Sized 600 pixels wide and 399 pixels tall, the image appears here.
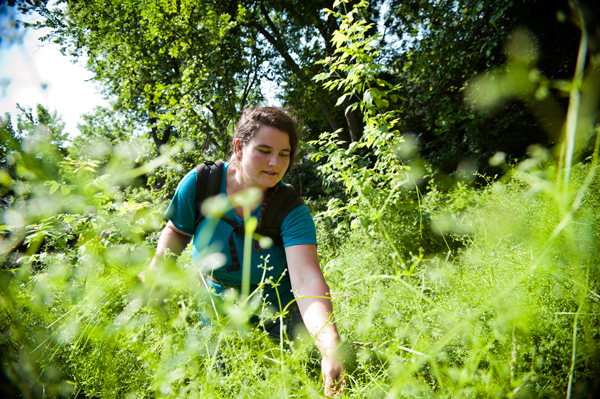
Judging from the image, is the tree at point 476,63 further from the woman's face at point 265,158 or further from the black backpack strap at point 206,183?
the black backpack strap at point 206,183

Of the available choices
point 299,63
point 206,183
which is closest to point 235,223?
point 206,183

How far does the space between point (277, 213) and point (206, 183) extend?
0.51 meters

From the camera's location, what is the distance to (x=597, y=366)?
528mm

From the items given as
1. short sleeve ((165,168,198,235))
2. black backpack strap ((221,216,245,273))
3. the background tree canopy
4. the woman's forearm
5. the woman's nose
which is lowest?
the woman's forearm

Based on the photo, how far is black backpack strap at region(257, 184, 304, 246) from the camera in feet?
4.90

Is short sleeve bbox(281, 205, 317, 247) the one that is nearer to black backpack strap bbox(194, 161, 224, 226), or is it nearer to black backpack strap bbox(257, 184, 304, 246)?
black backpack strap bbox(257, 184, 304, 246)

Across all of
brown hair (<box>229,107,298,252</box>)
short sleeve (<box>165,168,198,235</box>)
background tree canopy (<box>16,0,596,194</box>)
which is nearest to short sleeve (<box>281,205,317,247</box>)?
brown hair (<box>229,107,298,252</box>)

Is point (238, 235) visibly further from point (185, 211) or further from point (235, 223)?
point (185, 211)

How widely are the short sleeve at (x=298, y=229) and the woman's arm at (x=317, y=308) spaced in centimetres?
4

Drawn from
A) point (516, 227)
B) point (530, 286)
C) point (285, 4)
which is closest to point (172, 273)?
point (530, 286)

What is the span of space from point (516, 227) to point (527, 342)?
1.52m

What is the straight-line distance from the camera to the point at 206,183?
167 centimetres

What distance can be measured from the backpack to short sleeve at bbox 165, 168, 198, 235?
0.10 feet

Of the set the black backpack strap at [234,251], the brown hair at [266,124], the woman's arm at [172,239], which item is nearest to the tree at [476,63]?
the brown hair at [266,124]
